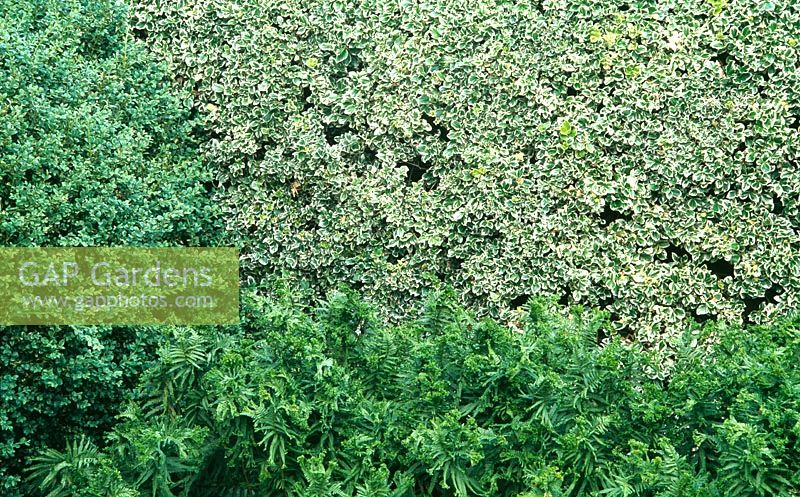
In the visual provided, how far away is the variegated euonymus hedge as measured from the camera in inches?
167

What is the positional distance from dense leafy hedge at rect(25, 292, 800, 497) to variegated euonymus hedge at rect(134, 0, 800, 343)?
68 cm

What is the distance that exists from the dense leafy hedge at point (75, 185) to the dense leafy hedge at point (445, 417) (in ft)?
0.79

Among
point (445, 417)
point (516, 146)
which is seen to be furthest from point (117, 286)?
point (516, 146)

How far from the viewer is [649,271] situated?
171 inches

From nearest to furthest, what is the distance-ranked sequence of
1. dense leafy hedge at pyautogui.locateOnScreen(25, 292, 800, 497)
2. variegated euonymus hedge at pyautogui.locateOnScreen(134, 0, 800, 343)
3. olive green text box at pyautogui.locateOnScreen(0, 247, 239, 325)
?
dense leafy hedge at pyautogui.locateOnScreen(25, 292, 800, 497) < olive green text box at pyautogui.locateOnScreen(0, 247, 239, 325) < variegated euonymus hedge at pyautogui.locateOnScreen(134, 0, 800, 343)

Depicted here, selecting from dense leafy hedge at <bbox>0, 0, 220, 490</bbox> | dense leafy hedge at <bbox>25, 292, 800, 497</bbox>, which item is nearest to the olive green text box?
dense leafy hedge at <bbox>0, 0, 220, 490</bbox>

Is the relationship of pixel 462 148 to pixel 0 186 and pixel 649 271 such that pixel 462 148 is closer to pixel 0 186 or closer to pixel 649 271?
pixel 649 271

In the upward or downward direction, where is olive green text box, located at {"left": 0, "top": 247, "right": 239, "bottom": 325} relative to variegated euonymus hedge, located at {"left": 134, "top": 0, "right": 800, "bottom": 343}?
downward

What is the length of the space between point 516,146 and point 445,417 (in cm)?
171

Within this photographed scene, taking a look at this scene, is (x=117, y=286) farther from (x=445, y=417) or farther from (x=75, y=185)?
(x=445, y=417)

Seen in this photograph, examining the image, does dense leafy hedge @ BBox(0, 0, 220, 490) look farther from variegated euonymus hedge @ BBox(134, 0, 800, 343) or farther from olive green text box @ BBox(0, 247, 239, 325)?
variegated euonymus hedge @ BBox(134, 0, 800, 343)

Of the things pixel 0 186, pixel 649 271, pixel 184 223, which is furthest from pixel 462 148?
pixel 0 186

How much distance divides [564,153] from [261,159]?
1.58 metres

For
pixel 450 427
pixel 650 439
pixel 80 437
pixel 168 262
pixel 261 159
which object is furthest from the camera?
pixel 261 159
